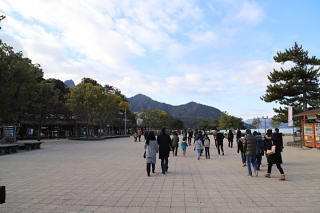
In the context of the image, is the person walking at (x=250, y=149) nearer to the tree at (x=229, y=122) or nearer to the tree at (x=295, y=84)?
the tree at (x=295, y=84)

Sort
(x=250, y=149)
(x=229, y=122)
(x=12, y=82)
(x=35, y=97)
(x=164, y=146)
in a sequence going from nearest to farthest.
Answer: (x=250, y=149)
(x=164, y=146)
(x=12, y=82)
(x=35, y=97)
(x=229, y=122)

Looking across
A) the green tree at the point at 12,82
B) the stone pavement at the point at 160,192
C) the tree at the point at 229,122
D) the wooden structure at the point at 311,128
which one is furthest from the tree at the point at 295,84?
the tree at the point at 229,122

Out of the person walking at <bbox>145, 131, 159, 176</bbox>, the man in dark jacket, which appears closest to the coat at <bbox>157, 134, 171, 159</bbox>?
the man in dark jacket

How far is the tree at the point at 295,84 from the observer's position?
22312 mm

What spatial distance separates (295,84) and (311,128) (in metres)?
5.43

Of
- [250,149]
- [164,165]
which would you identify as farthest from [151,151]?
[250,149]

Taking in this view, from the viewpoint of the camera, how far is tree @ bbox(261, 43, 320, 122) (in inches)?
Result: 878

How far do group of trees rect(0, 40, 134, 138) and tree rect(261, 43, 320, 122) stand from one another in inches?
923

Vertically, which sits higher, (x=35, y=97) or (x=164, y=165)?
(x=35, y=97)

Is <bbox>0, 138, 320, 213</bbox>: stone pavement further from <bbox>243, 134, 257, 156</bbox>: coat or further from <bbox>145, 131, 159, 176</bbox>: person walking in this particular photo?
<bbox>243, 134, 257, 156</bbox>: coat

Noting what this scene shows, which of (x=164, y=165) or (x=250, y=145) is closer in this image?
(x=250, y=145)

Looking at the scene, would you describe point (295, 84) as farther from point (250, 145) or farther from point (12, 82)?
point (12, 82)

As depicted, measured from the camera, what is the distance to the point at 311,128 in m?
18.5

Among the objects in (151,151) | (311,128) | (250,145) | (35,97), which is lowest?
(151,151)
